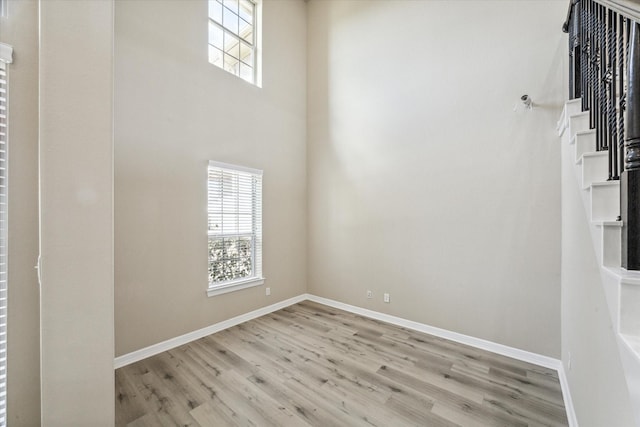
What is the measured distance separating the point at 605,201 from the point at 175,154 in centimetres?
364

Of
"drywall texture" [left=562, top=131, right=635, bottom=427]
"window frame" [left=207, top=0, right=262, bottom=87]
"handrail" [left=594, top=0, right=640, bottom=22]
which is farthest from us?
"window frame" [left=207, top=0, right=262, bottom=87]

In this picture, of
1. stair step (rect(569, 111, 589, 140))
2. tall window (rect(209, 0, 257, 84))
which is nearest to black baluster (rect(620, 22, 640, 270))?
stair step (rect(569, 111, 589, 140))

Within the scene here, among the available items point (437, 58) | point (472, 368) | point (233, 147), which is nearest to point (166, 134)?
point (233, 147)

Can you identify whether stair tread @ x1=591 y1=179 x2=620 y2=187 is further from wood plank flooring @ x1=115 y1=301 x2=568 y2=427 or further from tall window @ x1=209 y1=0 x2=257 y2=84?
tall window @ x1=209 y1=0 x2=257 y2=84

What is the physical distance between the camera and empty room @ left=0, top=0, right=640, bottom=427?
151 cm

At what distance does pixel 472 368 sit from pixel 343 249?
2206 mm

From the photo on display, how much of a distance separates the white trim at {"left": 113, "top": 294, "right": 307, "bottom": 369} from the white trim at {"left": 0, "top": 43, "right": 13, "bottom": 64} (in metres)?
2.13

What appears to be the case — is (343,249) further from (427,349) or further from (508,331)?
(508,331)

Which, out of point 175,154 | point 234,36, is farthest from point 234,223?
point 234,36

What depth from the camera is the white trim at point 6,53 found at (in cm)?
162

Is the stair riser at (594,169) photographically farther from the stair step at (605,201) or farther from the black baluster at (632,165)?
the black baluster at (632,165)

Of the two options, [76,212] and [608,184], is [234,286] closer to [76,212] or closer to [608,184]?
[76,212]

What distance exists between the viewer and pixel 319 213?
4.63 m

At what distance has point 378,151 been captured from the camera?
3928 mm
